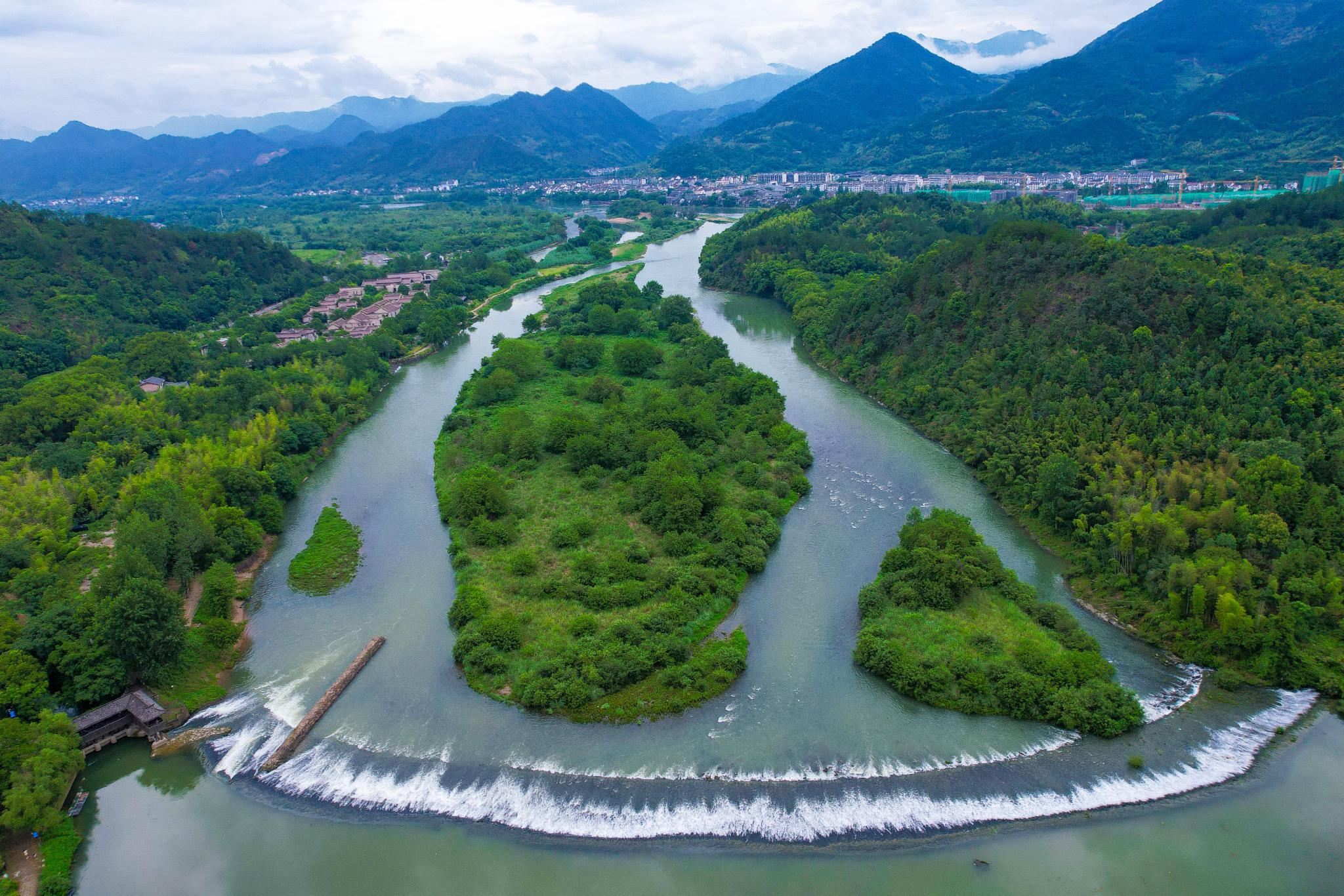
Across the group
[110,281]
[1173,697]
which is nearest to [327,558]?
[1173,697]

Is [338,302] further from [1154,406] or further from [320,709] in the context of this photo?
[1154,406]

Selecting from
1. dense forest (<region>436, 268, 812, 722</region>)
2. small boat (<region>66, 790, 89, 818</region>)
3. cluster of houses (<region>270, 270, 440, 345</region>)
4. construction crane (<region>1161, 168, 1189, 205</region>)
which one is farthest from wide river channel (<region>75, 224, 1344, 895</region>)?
construction crane (<region>1161, 168, 1189, 205</region>)

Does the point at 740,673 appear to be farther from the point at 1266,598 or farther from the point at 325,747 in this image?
the point at 1266,598

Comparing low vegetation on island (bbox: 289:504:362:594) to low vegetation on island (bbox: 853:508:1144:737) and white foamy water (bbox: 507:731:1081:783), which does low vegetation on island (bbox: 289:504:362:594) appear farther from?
low vegetation on island (bbox: 853:508:1144:737)

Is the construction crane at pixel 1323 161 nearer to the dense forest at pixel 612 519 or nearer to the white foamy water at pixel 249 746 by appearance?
the dense forest at pixel 612 519

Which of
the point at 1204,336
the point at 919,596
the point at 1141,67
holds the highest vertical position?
the point at 1141,67

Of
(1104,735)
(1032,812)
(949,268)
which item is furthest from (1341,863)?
(949,268)
